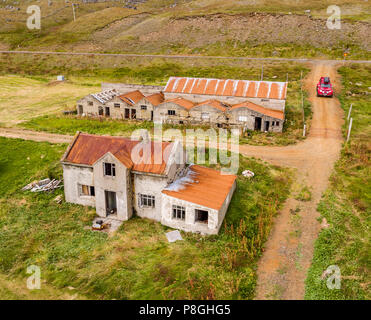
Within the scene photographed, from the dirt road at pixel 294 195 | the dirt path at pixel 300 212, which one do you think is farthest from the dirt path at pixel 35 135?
the dirt path at pixel 300 212

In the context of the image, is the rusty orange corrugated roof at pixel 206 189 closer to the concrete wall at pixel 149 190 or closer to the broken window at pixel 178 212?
the concrete wall at pixel 149 190

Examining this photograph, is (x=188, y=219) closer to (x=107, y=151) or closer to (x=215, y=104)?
(x=107, y=151)

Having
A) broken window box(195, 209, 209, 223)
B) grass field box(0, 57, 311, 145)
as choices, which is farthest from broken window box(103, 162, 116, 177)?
grass field box(0, 57, 311, 145)

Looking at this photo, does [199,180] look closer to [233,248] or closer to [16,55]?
[233,248]

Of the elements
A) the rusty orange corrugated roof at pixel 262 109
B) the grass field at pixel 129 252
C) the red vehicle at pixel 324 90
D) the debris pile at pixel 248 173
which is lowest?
the grass field at pixel 129 252

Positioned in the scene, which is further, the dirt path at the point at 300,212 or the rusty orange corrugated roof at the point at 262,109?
the rusty orange corrugated roof at the point at 262,109

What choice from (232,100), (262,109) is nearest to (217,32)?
(232,100)
